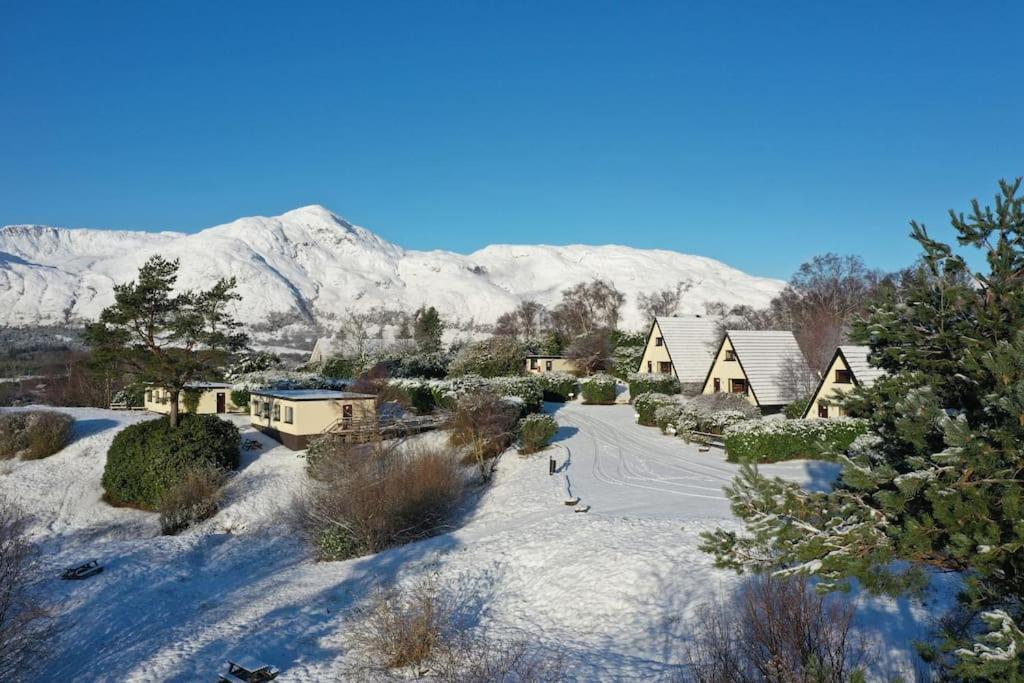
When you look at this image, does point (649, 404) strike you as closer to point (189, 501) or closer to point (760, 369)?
point (760, 369)

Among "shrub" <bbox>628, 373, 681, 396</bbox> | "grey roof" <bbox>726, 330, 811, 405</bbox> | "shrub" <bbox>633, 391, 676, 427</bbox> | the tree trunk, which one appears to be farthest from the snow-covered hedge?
the tree trunk

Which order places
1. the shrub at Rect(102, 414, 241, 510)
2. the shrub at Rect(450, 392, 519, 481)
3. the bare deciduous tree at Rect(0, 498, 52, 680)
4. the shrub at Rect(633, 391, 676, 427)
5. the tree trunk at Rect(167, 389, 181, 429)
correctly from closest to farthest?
1. the bare deciduous tree at Rect(0, 498, 52, 680)
2. the shrub at Rect(102, 414, 241, 510)
3. the shrub at Rect(450, 392, 519, 481)
4. the tree trunk at Rect(167, 389, 181, 429)
5. the shrub at Rect(633, 391, 676, 427)

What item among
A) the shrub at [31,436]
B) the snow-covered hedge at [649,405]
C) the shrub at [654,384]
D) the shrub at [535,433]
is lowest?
the shrub at [31,436]

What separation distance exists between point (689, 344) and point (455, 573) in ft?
101

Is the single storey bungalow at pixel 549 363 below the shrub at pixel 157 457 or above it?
above

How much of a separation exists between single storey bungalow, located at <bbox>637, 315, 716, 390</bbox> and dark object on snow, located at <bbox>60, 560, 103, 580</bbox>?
3077cm

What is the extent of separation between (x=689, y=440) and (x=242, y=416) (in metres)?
25.5

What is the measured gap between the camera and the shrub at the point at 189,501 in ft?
80.3

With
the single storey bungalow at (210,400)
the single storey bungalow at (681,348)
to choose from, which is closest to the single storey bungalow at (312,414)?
the single storey bungalow at (210,400)

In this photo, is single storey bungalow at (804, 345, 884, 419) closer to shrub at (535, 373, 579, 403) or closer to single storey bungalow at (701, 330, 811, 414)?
single storey bungalow at (701, 330, 811, 414)

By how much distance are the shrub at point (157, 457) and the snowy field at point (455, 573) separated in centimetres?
95

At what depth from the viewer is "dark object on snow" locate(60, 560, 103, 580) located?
18500 millimetres

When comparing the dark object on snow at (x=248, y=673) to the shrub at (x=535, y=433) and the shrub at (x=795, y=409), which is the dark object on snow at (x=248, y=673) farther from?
the shrub at (x=795, y=409)

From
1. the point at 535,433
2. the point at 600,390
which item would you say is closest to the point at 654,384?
the point at 600,390
